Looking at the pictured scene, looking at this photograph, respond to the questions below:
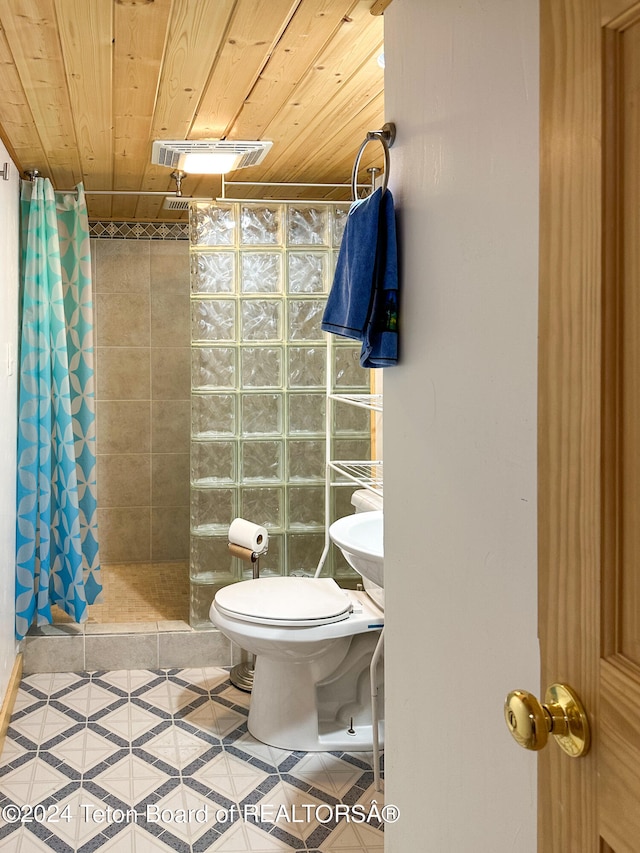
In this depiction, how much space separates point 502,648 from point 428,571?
0.30 metres

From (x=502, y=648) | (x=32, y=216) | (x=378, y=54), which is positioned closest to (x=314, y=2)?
(x=378, y=54)

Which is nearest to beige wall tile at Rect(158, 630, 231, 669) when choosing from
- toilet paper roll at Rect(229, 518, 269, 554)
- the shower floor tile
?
the shower floor tile

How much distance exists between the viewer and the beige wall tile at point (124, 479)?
446 centimetres

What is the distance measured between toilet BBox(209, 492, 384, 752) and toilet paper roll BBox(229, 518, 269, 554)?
0.91 feet

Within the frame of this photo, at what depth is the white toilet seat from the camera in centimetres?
255

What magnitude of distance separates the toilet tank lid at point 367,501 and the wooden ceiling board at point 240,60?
1412mm

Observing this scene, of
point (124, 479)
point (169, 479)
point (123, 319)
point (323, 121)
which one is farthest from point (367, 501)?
point (123, 319)

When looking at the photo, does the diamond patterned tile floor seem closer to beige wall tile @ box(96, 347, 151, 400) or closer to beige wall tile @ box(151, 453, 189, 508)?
beige wall tile @ box(151, 453, 189, 508)

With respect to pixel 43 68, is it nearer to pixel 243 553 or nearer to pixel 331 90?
pixel 331 90

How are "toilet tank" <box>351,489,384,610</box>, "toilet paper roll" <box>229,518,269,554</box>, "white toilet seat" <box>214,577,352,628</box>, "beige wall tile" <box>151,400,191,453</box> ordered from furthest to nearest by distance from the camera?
"beige wall tile" <box>151,400,191,453</box>, "toilet paper roll" <box>229,518,269,554</box>, "toilet tank" <box>351,489,384,610</box>, "white toilet seat" <box>214,577,352,628</box>

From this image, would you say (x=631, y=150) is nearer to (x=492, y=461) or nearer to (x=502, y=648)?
(x=492, y=461)

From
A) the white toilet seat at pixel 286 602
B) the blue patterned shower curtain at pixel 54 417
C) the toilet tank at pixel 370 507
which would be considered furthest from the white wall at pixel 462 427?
the blue patterned shower curtain at pixel 54 417

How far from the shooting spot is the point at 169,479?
14.9ft

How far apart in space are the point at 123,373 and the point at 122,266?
60 cm
